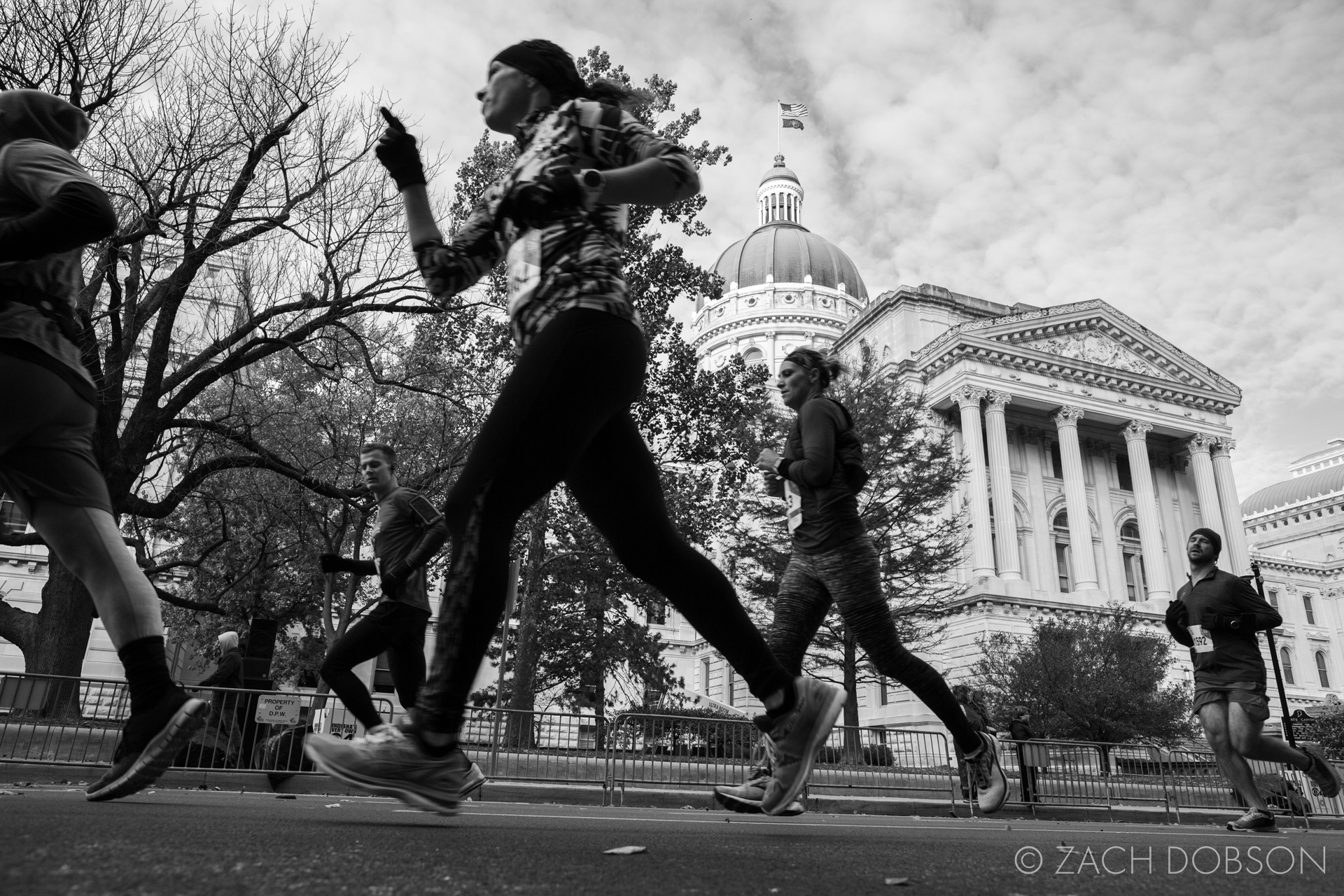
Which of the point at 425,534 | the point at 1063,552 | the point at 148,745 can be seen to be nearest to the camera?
the point at 148,745

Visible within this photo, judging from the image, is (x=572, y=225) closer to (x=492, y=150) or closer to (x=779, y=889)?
(x=779, y=889)

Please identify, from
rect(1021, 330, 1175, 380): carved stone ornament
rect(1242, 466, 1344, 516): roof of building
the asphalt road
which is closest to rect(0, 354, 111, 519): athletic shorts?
the asphalt road

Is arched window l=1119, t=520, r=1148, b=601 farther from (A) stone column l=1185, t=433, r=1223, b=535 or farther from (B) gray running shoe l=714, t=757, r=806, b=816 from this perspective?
Answer: (B) gray running shoe l=714, t=757, r=806, b=816

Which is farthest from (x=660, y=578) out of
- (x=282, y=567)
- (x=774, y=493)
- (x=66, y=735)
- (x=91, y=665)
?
(x=91, y=665)

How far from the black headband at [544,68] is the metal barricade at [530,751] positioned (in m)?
7.36

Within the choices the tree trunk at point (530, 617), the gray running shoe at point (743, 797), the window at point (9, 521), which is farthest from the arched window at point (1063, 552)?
the gray running shoe at point (743, 797)

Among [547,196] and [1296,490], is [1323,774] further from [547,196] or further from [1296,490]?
[1296,490]

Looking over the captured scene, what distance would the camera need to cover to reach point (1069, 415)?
143 ft

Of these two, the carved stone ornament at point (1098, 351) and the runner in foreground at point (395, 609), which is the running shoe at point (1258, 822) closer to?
the runner in foreground at point (395, 609)

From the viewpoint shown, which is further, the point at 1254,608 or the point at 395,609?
the point at 1254,608

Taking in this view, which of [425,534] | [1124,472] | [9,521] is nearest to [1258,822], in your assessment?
[425,534]

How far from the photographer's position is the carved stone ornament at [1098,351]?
44188 mm

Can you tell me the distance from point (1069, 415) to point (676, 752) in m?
39.1

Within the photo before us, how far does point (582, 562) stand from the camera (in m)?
21.0
